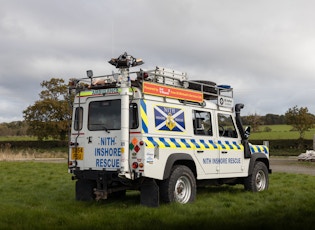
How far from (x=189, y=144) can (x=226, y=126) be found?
1847mm

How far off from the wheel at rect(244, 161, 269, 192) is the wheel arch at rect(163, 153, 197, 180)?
244 cm

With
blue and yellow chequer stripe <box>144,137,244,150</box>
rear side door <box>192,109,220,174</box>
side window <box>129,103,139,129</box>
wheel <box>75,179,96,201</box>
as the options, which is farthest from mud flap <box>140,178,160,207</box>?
rear side door <box>192,109,220,174</box>

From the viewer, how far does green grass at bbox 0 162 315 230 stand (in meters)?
Result: 6.90

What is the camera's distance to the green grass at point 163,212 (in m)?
6.90

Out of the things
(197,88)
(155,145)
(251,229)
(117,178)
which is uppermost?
(197,88)

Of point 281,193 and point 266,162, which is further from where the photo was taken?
point 266,162

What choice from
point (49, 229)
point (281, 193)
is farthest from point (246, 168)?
point (49, 229)

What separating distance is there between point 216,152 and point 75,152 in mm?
3390

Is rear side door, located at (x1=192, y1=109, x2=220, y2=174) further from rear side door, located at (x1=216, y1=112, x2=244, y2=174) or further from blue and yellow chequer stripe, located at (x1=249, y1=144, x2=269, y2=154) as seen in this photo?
blue and yellow chequer stripe, located at (x1=249, y1=144, x2=269, y2=154)

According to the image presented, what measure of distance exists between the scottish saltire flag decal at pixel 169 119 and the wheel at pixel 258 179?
10.1ft

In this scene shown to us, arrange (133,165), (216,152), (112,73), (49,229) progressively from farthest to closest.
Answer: (216,152)
(112,73)
(133,165)
(49,229)

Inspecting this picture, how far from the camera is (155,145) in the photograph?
28.6 feet

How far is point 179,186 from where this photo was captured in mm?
9336

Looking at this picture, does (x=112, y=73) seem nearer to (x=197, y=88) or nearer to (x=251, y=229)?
(x=197, y=88)
